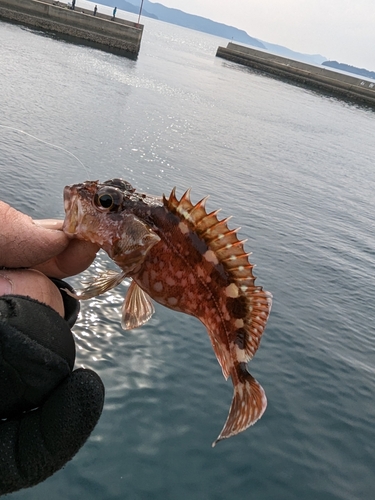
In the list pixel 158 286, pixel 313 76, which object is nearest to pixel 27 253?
pixel 158 286

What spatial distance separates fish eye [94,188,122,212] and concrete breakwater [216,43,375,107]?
3837 inches

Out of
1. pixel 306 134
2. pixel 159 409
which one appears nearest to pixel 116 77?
pixel 306 134

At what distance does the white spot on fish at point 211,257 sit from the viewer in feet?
12.2

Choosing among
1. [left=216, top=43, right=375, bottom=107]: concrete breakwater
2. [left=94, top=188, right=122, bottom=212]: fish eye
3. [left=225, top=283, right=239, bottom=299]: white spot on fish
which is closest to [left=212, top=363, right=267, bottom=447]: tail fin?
[left=225, top=283, right=239, bottom=299]: white spot on fish

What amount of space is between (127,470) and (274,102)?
60.8 m

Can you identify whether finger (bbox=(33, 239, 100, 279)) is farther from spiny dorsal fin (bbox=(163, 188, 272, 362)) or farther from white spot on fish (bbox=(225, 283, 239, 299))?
white spot on fish (bbox=(225, 283, 239, 299))

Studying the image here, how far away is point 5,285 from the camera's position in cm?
308

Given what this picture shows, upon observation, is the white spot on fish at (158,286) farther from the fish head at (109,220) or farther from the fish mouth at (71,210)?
the fish mouth at (71,210)

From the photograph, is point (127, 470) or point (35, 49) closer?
point (127, 470)

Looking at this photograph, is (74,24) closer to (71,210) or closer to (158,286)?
(71,210)

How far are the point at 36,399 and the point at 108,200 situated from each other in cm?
171

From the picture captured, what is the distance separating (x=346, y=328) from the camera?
14.2 metres

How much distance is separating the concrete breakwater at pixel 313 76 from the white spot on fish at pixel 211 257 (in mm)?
97407

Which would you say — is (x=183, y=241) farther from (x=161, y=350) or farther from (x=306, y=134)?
(x=306, y=134)
